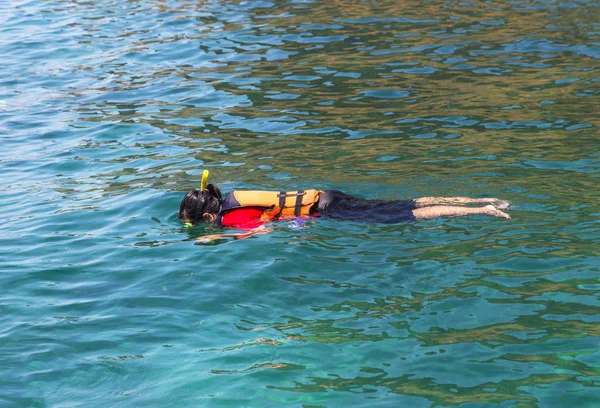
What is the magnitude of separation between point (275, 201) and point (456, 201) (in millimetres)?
2112

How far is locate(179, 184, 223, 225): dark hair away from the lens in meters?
9.09

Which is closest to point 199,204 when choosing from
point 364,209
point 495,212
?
point 364,209

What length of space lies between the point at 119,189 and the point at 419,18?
32.5ft

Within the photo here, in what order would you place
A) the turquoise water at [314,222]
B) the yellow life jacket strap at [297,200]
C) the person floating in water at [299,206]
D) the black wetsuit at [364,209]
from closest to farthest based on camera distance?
the turquoise water at [314,222], the black wetsuit at [364,209], the person floating in water at [299,206], the yellow life jacket strap at [297,200]

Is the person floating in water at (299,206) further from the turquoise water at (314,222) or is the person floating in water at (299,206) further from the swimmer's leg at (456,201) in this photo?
the turquoise water at (314,222)

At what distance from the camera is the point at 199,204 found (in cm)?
909

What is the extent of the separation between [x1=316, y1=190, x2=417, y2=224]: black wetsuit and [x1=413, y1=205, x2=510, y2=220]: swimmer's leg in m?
0.10

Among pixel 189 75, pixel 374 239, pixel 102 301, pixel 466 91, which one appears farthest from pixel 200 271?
pixel 189 75

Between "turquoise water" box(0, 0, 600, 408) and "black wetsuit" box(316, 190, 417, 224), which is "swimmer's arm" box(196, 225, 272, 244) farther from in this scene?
"black wetsuit" box(316, 190, 417, 224)

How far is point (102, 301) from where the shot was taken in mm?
7789

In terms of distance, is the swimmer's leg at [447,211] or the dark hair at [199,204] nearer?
the swimmer's leg at [447,211]

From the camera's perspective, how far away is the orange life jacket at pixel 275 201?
8.90 meters

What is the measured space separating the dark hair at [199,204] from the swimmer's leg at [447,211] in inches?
93.0

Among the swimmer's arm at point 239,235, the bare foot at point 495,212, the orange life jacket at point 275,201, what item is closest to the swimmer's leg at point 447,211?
the bare foot at point 495,212
